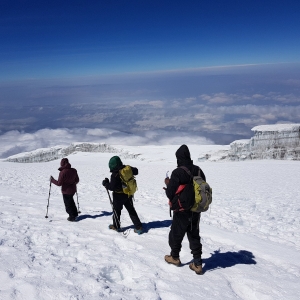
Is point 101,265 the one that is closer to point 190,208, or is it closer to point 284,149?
point 190,208

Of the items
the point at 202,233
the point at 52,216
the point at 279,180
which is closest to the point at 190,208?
the point at 202,233

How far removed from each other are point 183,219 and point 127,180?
2.00 m

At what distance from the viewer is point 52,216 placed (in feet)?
27.1

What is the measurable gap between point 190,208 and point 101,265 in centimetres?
201

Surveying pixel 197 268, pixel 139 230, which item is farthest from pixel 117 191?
pixel 197 268

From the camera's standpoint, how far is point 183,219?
472 cm

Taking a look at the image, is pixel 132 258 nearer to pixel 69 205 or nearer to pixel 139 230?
pixel 139 230

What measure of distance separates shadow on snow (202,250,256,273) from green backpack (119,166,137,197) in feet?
7.56

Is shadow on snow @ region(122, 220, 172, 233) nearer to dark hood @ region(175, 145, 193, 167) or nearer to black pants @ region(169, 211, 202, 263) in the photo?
black pants @ region(169, 211, 202, 263)

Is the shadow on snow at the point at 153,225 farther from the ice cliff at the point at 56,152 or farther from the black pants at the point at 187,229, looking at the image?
the ice cliff at the point at 56,152

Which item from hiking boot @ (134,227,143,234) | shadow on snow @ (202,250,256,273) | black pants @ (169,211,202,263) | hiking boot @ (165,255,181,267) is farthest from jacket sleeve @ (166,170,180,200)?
hiking boot @ (134,227,143,234)

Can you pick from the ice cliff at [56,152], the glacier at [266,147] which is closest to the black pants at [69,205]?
the glacier at [266,147]

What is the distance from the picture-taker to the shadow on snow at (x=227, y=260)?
5196mm

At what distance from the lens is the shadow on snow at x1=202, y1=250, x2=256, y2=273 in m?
5.20
